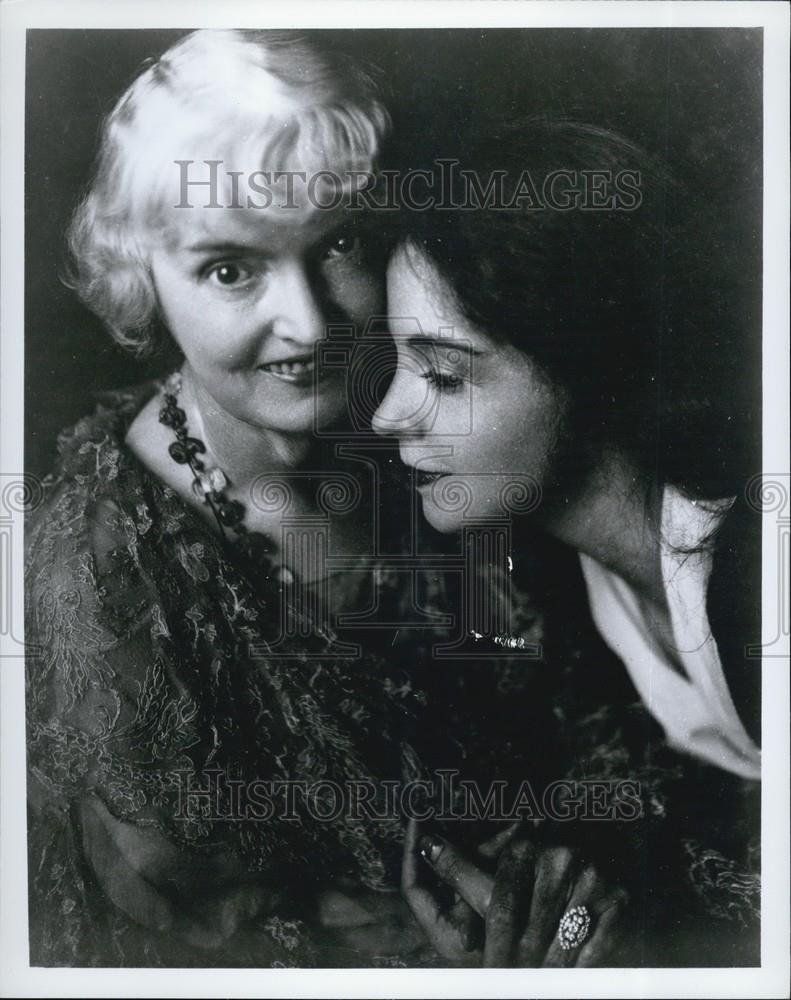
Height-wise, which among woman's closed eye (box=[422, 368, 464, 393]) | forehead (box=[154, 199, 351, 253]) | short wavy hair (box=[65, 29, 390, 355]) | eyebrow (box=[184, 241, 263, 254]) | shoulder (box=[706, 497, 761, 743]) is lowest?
shoulder (box=[706, 497, 761, 743])

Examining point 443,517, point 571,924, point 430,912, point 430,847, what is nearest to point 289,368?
point 443,517

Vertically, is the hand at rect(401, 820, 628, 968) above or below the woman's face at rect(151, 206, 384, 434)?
below

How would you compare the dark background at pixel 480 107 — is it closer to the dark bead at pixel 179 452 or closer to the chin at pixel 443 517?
the dark bead at pixel 179 452

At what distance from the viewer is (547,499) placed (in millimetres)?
1647

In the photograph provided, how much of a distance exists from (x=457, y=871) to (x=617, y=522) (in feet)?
2.08

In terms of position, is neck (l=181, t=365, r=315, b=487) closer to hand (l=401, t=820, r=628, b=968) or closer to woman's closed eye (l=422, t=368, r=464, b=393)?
woman's closed eye (l=422, t=368, r=464, b=393)

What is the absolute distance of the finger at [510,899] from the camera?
164 cm

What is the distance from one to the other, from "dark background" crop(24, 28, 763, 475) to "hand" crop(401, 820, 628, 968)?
2.76 ft

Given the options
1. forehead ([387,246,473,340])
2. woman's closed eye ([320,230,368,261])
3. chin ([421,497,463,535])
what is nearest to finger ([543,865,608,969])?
chin ([421,497,463,535])

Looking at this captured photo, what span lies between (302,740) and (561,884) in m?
0.49

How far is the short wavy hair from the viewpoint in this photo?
161 cm

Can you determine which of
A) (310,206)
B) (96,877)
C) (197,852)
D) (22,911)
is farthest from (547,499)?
(22,911)

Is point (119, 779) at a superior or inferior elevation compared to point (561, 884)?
superior

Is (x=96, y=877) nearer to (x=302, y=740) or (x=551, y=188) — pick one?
(x=302, y=740)
